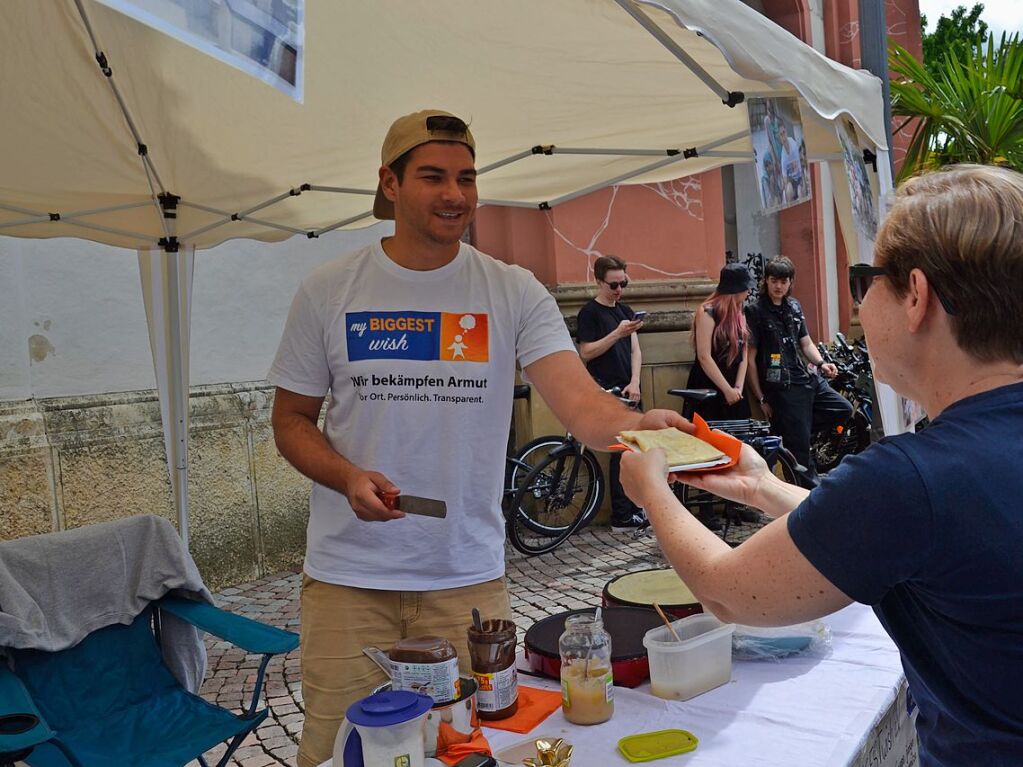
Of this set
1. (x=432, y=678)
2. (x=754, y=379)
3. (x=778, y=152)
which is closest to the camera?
(x=432, y=678)

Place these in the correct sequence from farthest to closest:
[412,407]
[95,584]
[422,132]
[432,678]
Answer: [95,584] → [422,132] → [412,407] → [432,678]

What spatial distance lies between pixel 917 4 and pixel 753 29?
13.1 metres

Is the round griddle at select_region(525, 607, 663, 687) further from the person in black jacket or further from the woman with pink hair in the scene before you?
the person in black jacket

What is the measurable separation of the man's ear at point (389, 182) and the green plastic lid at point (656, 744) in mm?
1534

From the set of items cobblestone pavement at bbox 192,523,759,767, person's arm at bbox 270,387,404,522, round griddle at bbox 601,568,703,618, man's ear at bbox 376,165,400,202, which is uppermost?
man's ear at bbox 376,165,400,202

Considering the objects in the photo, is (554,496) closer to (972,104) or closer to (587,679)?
(587,679)

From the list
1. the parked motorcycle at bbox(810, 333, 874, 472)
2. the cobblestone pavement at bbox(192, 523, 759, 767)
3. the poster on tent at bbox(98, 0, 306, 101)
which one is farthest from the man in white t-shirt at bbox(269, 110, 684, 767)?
the parked motorcycle at bbox(810, 333, 874, 472)

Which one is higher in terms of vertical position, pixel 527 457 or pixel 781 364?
pixel 781 364

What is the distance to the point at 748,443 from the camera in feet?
19.7

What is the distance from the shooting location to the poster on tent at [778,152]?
102 inches

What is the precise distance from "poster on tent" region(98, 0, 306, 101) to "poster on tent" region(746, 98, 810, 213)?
1.59 metres

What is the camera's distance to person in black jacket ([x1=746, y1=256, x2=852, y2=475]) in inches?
276

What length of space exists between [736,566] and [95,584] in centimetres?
265

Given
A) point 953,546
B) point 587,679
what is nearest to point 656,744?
point 587,679
